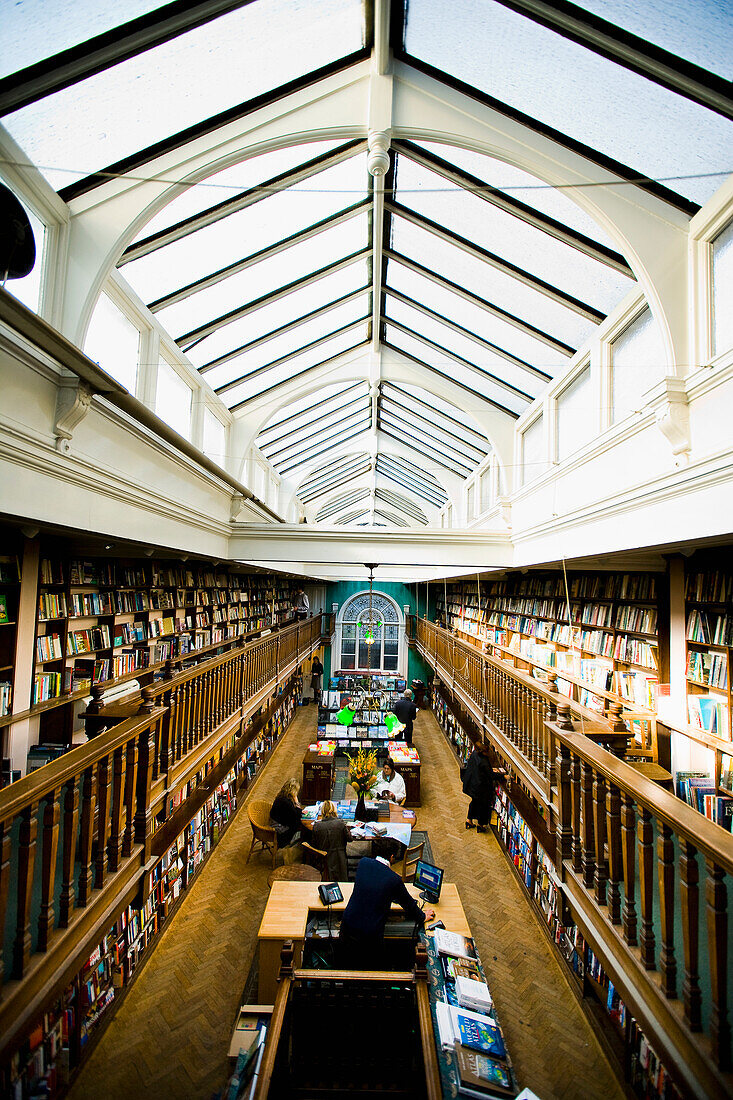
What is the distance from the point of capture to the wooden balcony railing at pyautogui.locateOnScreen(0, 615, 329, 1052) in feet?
5.99

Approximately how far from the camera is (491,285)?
4.76 metres

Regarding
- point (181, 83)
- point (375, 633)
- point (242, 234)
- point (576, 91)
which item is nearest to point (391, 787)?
point (242, 234)

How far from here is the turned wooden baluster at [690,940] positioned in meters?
1.66

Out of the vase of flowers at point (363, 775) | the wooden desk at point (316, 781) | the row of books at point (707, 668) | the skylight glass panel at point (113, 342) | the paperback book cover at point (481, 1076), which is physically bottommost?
the wooden desk at point (316, 781)

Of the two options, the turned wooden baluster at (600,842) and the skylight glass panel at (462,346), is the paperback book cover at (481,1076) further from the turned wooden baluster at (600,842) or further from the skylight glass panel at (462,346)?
the skylight glass panel at (462,346)

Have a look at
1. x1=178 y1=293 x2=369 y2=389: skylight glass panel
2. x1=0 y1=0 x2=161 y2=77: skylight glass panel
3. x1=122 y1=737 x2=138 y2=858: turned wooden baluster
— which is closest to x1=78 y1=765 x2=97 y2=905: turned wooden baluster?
x1=122 y1=737 x2=138 y2=858: turned wooden baluster

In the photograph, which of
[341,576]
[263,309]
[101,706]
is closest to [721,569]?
[101,706]

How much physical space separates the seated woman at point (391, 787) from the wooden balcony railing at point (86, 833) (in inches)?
128

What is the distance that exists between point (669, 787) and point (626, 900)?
81.2 inches

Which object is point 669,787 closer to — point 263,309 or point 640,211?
point 640,211

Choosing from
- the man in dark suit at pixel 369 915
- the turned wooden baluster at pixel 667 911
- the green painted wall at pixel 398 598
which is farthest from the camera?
the green painted wall at pixel 398 598

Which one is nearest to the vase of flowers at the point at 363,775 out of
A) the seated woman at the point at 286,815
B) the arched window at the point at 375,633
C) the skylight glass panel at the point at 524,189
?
the seated woman at the point at 286,815

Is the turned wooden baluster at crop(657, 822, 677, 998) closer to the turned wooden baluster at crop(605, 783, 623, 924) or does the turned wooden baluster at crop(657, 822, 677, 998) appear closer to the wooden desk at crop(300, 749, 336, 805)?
the turned wooden baluster at crop(605, 783, 623, 924)

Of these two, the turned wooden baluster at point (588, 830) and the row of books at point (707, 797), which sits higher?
the turned wooden baluster at point (588, 830)
